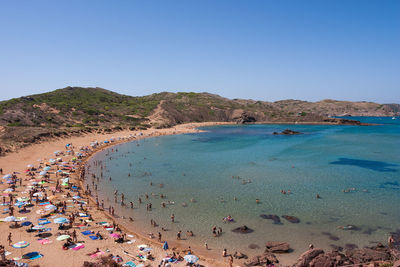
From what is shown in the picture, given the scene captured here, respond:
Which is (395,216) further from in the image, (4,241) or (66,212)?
(4,241)

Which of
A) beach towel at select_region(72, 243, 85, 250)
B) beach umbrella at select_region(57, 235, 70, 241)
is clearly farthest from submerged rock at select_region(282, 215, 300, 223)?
beach umbrella at select_region(57, 235, 70, 241)

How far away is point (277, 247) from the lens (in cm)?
1972

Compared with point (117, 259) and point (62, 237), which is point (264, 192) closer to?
point (117, 259)

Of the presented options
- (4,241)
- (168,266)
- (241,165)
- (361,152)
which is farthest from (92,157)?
(361,152)

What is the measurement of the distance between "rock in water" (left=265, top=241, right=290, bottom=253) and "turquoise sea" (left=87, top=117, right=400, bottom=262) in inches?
25.0

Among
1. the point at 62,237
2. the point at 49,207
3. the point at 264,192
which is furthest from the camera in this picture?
the point at 264,192

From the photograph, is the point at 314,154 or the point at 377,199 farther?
the point at 314,154

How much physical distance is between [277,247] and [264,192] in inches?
529

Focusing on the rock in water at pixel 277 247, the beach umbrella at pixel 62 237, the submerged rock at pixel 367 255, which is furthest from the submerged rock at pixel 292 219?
the beach umbrella at pixel 62 237

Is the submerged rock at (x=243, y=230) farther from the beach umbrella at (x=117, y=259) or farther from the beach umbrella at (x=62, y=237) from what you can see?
the beach umbrella at (x=62, y=237)

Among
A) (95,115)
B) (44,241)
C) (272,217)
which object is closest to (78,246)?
(44,241)

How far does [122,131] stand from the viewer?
94.8 metres

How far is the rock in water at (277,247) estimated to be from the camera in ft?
63.9

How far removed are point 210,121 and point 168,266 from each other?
434 feet
